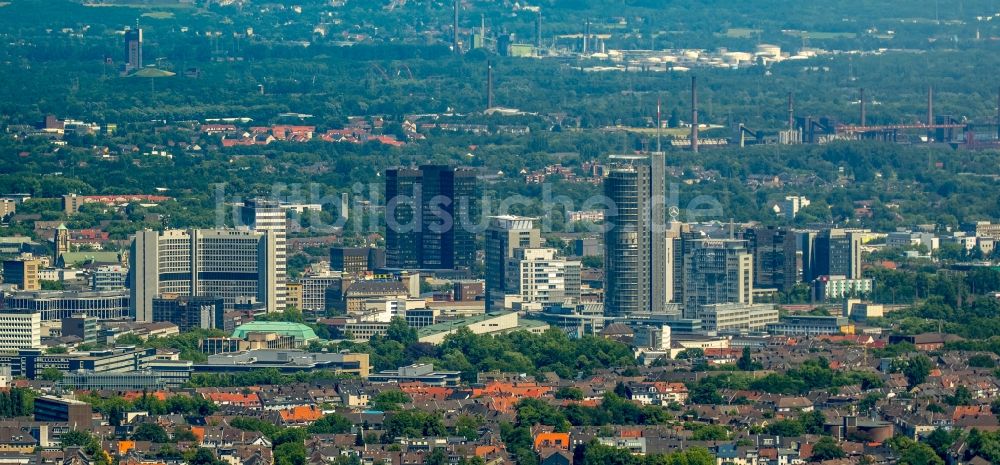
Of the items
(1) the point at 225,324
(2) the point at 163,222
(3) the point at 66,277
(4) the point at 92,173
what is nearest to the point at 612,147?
(4) the point at 92,173

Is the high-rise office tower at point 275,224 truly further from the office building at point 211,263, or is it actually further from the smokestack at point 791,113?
the smokestack at point 791,113

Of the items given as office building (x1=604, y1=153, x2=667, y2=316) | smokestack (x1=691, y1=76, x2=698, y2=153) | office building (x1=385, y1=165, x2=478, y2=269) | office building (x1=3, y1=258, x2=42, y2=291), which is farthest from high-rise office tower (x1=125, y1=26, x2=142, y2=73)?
office building (x1=604, y1=153, x2=667, y2=316)

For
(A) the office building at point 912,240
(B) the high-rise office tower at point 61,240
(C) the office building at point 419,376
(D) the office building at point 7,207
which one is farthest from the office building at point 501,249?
(D) the office building at point 7,207

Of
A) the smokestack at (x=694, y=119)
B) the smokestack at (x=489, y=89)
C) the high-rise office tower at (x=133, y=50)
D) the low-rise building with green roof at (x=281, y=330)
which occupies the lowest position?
the low-rise building with green roof at (x=281, y=330)

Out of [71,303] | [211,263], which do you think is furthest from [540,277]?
[71,303]

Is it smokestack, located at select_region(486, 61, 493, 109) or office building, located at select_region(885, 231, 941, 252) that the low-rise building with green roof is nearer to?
office building, located at select_region(885, 231, 941, 252)

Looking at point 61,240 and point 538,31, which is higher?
point 538,31

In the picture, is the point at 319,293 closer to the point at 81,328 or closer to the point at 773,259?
the point at 81,328
